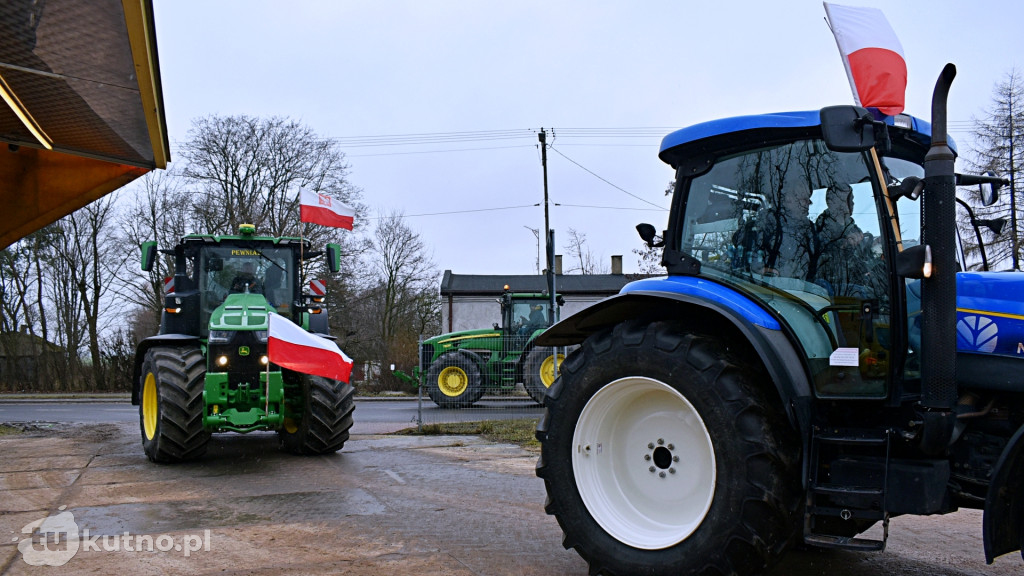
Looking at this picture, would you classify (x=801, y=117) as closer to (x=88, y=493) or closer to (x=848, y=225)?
(x=848, y=225)

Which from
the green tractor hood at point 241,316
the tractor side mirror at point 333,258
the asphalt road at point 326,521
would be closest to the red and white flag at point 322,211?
the tractor side mirror at point 333,258

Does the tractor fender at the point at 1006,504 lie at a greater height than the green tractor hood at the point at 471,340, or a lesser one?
lesser

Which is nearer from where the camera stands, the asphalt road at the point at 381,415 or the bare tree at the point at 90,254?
the asphalt road at the point at 381,415

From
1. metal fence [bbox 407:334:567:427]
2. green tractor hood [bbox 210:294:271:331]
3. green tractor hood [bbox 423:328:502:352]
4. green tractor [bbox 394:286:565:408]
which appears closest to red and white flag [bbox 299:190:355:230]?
green tractor hood [bbox 210:294:271:331]

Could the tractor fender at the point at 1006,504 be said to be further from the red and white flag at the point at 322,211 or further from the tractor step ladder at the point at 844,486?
A: the red and white flag at the point at 322,211

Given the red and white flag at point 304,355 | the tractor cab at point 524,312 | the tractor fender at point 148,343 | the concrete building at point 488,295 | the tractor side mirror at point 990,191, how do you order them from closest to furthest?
the tractor side mirror at point 990,191, the red and white flag at point 304,355, the tractor fender at point 148,343, the tractor cab at point 524,312, the concrete building at point 488,295

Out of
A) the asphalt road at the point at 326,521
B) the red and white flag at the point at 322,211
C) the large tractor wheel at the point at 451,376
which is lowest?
the asphalt road at the point at 326,521

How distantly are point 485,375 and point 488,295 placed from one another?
74.0 ft

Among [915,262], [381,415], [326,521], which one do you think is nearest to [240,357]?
[326,521]

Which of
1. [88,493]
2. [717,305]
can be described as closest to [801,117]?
[717,305]

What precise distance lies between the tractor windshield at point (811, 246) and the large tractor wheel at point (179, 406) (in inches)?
215

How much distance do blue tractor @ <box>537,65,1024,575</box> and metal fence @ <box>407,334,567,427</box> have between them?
9808 mm

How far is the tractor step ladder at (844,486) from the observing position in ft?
10.8

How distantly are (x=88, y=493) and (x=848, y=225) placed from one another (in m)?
6.06
